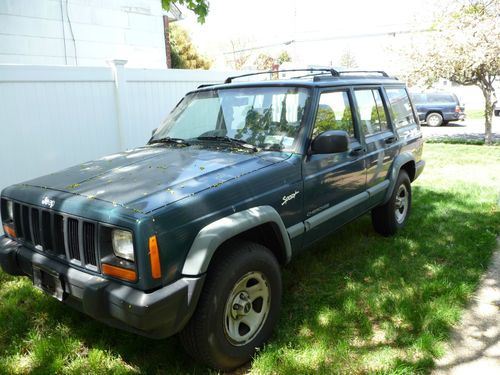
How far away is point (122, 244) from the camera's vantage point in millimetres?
2393

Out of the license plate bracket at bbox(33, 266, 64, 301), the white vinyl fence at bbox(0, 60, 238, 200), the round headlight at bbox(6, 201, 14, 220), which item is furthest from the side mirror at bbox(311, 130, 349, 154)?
the white vinyl fence at bbox(0, 60, 238, 200)

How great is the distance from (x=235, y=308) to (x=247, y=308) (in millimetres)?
112

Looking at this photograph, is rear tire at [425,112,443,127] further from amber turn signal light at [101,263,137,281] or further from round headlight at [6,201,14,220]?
amber turn signal light at [101,263,137,281]

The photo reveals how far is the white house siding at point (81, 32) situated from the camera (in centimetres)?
838

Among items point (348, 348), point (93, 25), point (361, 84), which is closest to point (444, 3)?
point (93, 25)

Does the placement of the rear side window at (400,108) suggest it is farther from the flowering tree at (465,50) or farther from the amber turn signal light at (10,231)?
the flowering tree at (465,50)

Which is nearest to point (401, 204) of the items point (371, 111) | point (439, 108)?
point (371, 111)

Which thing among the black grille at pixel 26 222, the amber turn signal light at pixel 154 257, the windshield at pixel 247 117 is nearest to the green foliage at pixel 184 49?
the windshield at pixel 247 117

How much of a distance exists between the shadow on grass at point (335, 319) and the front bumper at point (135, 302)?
617 mm

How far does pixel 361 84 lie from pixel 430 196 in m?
3.29

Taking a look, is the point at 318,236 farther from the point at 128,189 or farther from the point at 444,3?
the point at 444,3

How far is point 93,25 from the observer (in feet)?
31.4

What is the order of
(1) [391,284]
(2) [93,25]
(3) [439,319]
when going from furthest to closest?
(2) [93,25] → (1) [391,284] → (3) [439,319]

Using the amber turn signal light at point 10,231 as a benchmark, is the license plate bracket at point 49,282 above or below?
below
